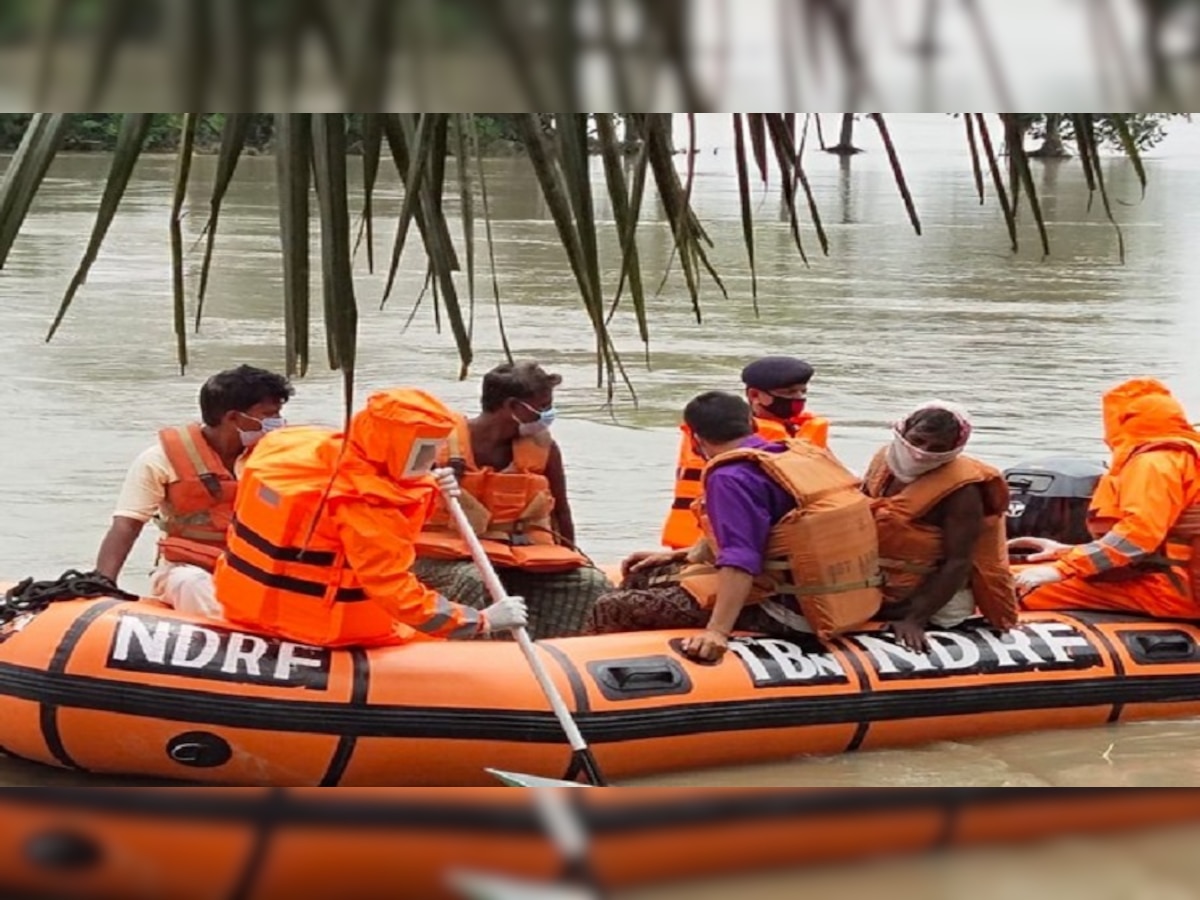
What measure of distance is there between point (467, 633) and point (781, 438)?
1.15 m

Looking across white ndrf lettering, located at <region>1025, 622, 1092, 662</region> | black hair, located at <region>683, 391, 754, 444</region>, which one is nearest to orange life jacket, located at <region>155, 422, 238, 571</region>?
black hair, located at <region>683, 391, 754, 444</region>

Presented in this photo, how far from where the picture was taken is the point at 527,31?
1.61 feet

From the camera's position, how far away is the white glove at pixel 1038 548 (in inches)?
211

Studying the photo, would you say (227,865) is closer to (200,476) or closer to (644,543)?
(200,476)

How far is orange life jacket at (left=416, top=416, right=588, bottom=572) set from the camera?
16.1 ft

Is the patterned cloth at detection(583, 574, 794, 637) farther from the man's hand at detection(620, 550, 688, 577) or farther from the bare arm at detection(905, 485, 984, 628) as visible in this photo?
the bare arm at detection(905, 485, 984, 628)

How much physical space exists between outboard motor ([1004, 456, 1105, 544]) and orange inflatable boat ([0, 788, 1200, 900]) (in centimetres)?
530

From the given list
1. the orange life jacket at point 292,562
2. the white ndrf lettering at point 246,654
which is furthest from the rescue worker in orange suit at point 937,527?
the white ndrf lettering at point 246,654

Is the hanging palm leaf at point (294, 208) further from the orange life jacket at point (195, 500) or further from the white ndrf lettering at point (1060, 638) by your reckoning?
the white ndrf lettering at point (1060, 638)

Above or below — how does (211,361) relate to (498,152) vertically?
below

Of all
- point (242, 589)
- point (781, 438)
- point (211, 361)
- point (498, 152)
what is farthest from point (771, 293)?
point (498, 152)

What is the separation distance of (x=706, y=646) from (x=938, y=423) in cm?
79

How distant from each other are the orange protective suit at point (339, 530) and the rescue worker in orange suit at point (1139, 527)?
6.24 feet

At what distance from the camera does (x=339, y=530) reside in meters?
4.03
